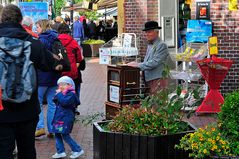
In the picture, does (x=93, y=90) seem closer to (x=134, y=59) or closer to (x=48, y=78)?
(x=134, y=59)

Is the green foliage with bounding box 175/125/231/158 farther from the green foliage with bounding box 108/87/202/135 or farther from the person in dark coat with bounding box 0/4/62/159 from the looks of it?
the person in dark coat with bounding box 0/4/62/159

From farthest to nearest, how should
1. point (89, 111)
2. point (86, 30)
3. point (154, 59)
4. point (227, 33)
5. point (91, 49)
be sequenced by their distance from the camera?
point (86, 30) → point (91, 49) → point (89, 111) → point (227, 33) → point (154, 59)

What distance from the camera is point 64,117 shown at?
6.40 metres

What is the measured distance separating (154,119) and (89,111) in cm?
524

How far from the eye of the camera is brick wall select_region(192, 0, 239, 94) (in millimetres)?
9836

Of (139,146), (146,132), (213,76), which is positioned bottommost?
(139,146)

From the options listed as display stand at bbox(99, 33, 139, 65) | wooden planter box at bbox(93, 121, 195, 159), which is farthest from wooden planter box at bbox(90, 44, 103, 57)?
wooden planter box at bbox(93, 121, 195, 159)

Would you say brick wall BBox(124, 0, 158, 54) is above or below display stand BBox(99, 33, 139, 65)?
above

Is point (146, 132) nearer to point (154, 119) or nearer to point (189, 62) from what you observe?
point (154, 119)

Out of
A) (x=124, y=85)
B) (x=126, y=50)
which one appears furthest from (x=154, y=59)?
(x=126, y=50)

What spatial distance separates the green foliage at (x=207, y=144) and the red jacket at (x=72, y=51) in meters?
4.17

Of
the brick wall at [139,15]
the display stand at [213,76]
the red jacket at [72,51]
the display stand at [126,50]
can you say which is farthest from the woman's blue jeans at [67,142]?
the brick wall at [139,15]

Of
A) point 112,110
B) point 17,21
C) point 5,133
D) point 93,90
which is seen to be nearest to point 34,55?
point 17,21

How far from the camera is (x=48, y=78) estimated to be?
7488 mm
